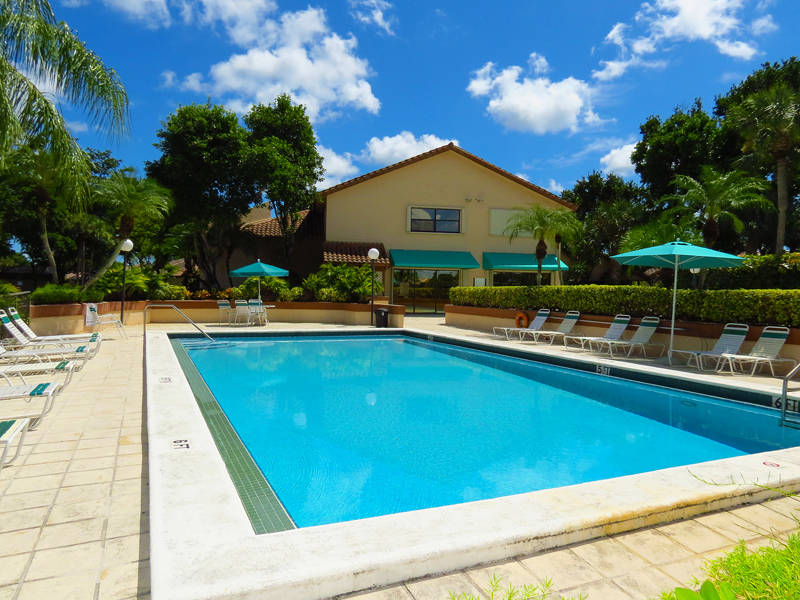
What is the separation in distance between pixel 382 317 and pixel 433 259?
28.7 feet

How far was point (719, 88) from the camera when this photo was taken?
1364 inches

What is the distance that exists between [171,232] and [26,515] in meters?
27.9

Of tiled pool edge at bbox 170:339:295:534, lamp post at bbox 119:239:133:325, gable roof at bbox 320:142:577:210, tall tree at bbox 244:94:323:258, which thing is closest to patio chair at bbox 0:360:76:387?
tiled pool edge at bbox 170:339:295:534

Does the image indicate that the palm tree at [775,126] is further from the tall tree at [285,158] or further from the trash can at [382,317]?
the tall tree at [285,158]

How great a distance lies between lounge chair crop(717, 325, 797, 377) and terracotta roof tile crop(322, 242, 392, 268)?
1742 cm

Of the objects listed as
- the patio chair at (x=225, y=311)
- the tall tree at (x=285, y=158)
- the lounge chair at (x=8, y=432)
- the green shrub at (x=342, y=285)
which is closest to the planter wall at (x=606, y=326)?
the green shrub at (x=342, y=285)

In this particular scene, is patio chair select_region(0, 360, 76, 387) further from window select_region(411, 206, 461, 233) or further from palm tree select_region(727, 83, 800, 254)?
palm tree select_region(727, 83, 800, 254)

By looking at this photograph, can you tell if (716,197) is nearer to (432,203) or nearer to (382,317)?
(382,317)

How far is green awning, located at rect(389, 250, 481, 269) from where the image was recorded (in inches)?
1036

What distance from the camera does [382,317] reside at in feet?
62.4

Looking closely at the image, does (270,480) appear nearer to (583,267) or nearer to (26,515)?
(26,515)

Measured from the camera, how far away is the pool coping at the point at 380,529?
2471 mm

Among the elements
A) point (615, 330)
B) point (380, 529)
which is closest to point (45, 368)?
point (380, 529)

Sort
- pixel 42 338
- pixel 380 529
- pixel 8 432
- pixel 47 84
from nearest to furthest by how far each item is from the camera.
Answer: pixel 380 529 → pixel 8 432 → pixel 47 84 → pixel 42 338
